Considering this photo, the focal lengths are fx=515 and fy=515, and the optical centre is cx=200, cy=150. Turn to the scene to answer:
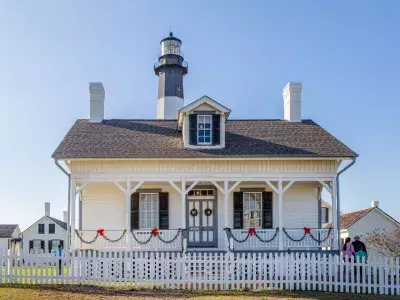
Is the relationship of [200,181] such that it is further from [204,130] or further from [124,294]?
[124,294]

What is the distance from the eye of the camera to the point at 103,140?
2020cm

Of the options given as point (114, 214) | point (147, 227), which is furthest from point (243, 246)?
point (114, 214)

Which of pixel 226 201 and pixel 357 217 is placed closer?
pixel 226 201

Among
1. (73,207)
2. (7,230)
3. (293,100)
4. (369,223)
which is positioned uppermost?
(293,100)

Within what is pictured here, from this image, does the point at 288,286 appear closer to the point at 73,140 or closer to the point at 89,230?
the point at 89,230

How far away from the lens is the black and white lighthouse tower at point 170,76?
34.4 m

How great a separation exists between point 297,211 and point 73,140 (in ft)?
30.7

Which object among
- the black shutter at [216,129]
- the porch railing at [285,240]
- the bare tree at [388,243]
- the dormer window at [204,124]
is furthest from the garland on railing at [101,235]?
the bare tree at [388,243]

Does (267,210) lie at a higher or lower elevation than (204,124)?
lower

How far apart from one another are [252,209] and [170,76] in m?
17.2

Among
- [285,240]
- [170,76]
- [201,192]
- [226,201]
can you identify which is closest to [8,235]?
[170,76]

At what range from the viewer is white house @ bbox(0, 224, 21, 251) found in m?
57.4

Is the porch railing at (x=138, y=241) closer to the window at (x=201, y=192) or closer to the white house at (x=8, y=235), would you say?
the window at (x=201, y=192)

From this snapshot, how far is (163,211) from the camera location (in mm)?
20484
